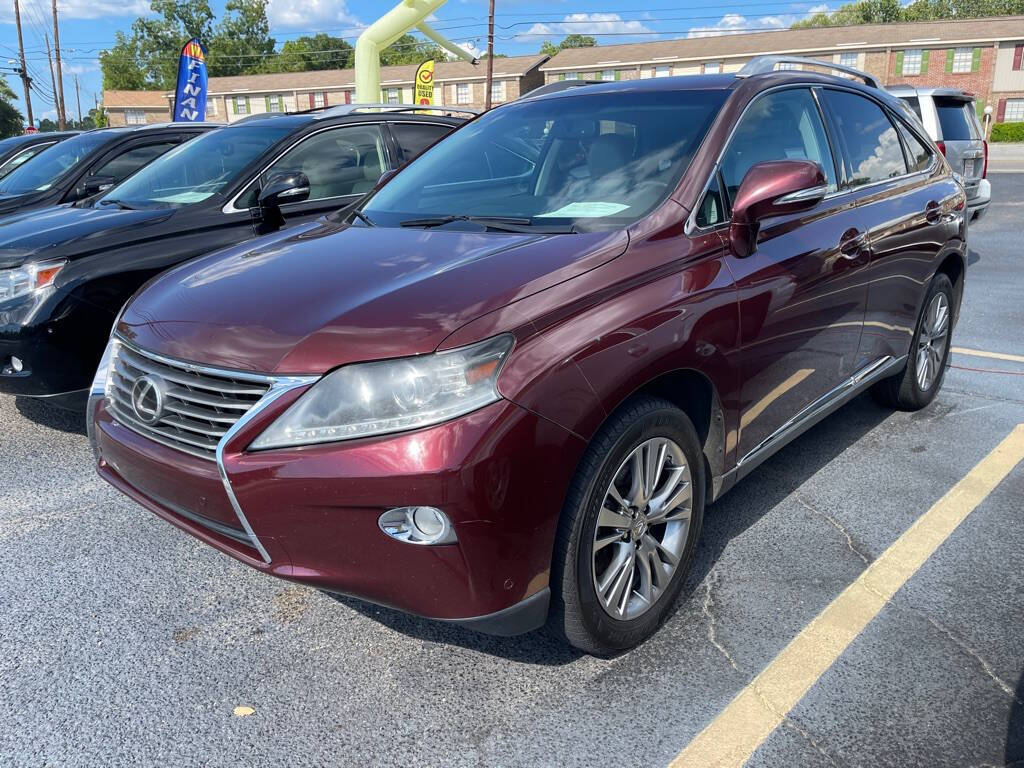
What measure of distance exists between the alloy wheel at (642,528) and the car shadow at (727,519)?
24 cm

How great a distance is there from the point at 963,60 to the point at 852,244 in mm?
53353

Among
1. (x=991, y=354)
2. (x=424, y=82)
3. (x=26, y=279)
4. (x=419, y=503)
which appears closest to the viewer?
(x=419, y=503)

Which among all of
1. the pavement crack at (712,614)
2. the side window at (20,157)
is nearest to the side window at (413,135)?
the pavement crack at (712,614)

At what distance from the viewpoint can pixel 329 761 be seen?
7.34 feet

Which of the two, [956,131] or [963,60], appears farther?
[963,60]

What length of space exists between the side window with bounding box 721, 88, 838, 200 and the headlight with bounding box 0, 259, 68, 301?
133 inches

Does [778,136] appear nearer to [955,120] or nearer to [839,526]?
[839,526]

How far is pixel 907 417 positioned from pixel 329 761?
390cm

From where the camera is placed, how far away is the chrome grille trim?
2.22 metres

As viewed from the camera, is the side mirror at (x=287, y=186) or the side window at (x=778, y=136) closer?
the side window at (x=778, y=136)

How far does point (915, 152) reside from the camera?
178 inches

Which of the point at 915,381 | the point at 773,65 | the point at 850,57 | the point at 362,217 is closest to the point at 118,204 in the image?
the point at 362,217

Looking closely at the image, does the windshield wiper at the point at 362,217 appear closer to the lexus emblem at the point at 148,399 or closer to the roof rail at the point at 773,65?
the lexus emblem at the point at 148,399

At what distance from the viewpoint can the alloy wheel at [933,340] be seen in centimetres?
464
